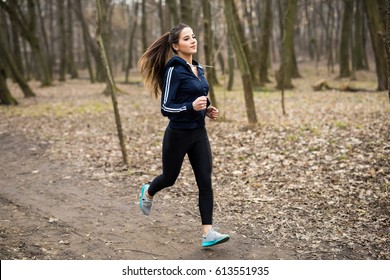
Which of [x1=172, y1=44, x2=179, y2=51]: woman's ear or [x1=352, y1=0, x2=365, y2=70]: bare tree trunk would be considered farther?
[x1=352, y1=0, x2=365, y2=70]: bare tree trunk

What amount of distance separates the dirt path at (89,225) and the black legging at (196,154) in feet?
1.84

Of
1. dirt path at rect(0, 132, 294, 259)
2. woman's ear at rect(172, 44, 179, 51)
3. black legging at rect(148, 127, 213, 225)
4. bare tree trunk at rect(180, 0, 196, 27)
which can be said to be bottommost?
dirt path at rect(0, 132, 294, 259)

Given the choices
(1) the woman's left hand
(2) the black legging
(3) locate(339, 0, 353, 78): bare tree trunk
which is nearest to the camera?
(2) the black legging

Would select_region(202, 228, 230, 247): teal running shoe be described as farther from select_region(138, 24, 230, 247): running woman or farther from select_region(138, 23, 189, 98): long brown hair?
select_region(138, 23, 189, 98): long brown hair

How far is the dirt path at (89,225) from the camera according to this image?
4301mm

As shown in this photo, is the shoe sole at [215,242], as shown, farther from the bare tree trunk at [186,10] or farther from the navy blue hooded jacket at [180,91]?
the bare tree trunk at [186,10]

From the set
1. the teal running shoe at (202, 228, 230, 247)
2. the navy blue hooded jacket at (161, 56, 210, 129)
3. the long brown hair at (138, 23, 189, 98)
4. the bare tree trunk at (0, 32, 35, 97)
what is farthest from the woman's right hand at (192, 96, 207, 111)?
the bare tree trunk at (0, 32, 35, 97)

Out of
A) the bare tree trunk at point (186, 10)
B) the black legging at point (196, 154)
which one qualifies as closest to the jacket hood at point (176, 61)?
the black legging at point (196, 154)

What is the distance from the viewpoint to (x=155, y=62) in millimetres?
4363

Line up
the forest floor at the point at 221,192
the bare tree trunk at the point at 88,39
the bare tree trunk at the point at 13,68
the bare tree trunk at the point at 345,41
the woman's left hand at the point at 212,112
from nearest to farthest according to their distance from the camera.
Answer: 1. the woman's left hand at the point at 212,112
2. the forest floor at the point at 221,192
3. the bare tree trunk at the point at 13,68
4. the bare tree trunk at the point at 345,41
5. the bare tree trunk at the point at 88,39

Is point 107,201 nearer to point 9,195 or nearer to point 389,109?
point 9,195

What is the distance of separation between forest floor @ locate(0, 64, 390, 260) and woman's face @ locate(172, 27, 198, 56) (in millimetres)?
2063

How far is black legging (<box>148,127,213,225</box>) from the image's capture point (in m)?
4.13
